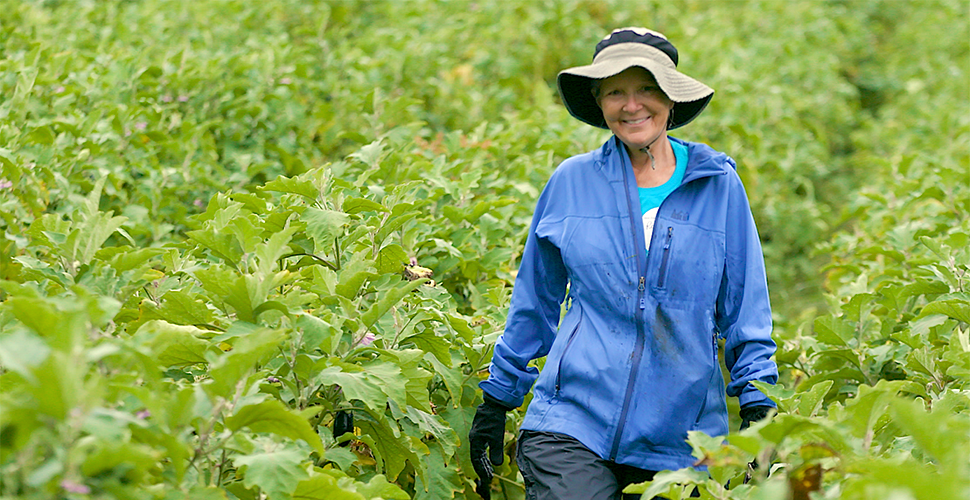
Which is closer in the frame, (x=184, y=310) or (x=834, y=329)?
(x=184, y=310)

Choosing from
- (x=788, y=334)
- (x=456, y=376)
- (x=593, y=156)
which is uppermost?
(x=593, y=156)

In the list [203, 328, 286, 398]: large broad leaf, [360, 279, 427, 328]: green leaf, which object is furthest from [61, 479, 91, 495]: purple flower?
[360, 279, 427, 328]: green leaf

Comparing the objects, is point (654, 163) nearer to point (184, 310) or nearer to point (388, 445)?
point (388, 445)

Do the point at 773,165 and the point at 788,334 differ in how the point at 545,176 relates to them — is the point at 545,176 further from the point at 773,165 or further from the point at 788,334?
the point at 773,165

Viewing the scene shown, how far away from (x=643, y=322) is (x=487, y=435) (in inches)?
22.2

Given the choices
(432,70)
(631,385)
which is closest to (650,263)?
(631,385)

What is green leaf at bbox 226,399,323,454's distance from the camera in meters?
1.94

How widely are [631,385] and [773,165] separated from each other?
5.18m

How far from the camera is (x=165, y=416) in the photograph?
6.05 ft

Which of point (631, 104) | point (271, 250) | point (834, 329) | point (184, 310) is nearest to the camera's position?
point (271, 250)

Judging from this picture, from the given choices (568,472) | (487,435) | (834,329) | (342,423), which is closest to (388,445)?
(342,423)

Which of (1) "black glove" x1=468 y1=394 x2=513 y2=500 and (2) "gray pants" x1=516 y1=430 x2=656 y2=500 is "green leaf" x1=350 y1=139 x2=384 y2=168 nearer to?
(1) "black glove" x1=468 y1=394 x2=513 y2=500

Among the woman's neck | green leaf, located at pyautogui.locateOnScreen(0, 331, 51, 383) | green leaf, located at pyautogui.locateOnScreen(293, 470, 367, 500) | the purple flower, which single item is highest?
the woman's neck

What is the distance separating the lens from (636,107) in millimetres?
3098
